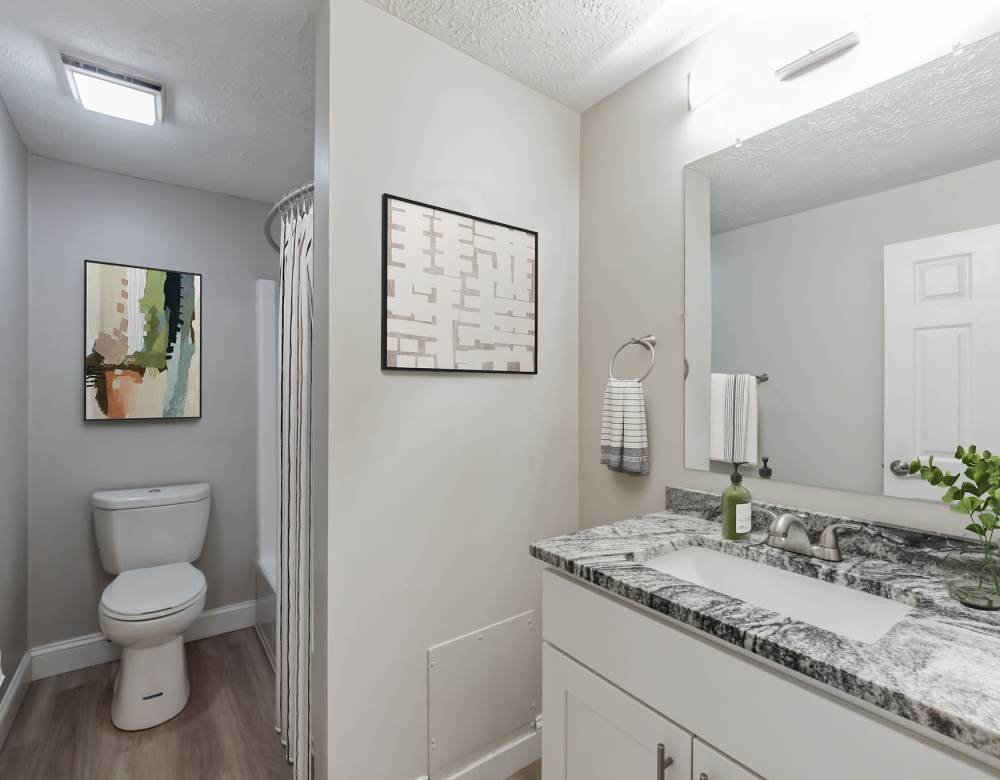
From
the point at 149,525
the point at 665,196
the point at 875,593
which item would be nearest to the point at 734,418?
the point at 875,593

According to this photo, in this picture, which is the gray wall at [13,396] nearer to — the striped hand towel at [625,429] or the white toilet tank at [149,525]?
the white toilet tank at [149,525]

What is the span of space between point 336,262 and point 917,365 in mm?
1441

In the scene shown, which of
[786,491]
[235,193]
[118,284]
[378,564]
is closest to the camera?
[786,491]

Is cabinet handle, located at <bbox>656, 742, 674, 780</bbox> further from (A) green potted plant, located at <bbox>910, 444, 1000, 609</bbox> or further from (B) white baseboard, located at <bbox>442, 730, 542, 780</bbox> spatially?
(B) white baseboard, located at <bbox>442, 730, 542, 780</bbox>

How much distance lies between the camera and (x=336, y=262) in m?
1.35

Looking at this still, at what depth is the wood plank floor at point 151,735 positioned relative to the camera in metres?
1.74

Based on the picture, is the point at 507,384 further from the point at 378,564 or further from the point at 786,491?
the point at 786,491

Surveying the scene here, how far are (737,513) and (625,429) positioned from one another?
45cm

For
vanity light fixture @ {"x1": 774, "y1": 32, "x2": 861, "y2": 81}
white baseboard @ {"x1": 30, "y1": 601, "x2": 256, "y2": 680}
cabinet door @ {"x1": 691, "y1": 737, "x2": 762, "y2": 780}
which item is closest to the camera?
cabinet door @ {"x1": 691, "y1": 737, "x2": 762, "y2": 780}

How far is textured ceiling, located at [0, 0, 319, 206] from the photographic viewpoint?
142 centimetres

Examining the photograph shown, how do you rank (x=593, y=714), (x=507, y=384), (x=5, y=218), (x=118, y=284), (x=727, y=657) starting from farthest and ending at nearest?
(x=118, y=284) < (x=5, y=218) < (x=507, y=384) < (x=593, y=714) < (x=727, y=657)

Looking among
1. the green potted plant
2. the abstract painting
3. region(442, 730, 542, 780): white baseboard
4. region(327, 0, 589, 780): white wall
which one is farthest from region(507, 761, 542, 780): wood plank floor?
the abstract painting

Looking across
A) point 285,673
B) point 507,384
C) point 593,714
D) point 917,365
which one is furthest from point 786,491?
point 285,673

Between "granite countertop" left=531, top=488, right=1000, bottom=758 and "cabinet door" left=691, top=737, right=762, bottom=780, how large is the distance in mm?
204
